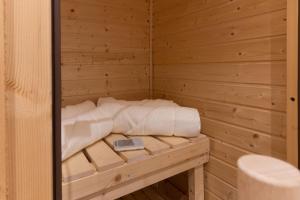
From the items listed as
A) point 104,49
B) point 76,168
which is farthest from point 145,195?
point 104,49

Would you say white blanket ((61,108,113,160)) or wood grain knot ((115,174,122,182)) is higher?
white blanket ((61,108,113,160))

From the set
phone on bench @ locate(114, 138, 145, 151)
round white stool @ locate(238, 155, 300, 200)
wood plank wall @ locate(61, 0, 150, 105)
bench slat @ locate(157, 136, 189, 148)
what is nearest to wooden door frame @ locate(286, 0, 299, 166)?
round white stool @ locate(238, 155, 300, 200)

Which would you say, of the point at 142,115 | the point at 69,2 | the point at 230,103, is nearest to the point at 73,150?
the point at 142,115

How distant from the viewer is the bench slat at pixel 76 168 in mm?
850

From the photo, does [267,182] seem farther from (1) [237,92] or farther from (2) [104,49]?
(2) [104,49]

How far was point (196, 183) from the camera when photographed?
4.57 feet

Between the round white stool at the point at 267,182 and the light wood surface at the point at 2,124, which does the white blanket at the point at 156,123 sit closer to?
the round white stool at the point at 267,182

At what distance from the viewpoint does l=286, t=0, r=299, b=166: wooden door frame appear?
832mm

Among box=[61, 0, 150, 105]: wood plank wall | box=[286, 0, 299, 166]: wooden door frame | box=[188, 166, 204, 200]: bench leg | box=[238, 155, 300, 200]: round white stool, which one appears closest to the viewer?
box=[238, 155, 300, 200]: round white stool

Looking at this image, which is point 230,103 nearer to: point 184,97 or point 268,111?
point 268,111

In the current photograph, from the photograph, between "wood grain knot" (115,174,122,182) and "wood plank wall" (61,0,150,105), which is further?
"wood plank wall" (61,0,150,105)

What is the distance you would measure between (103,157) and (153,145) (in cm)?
28

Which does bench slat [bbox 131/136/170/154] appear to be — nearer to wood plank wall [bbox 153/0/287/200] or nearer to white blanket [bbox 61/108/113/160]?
white blanket [bbox 61/108/113/160]

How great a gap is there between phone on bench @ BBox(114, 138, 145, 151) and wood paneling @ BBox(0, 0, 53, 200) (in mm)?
727
